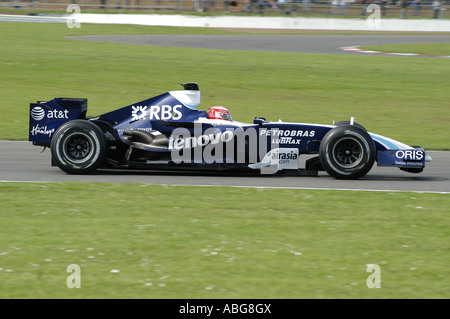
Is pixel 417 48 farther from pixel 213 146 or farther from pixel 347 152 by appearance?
pixel 213 146

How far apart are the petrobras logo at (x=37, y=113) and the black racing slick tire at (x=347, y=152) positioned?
4.06m

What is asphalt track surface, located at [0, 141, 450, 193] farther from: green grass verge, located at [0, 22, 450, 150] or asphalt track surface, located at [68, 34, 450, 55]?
asphalt track surface, located at [68, 34, 450, 55]

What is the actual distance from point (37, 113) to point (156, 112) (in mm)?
1740

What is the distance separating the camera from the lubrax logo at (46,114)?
1027cm

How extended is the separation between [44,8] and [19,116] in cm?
2922

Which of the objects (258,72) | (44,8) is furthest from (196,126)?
(44,8)

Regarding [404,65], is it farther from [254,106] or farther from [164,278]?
[164,278]

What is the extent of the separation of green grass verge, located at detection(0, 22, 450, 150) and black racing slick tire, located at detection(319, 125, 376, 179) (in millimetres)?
4034

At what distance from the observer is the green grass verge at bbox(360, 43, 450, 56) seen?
1174 inches

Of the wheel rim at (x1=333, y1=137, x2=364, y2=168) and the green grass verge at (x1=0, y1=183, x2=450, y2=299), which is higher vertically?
the wheel rim at (x1=333, y1=137, x2=364, y2=168)

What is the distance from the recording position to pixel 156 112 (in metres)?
10.3

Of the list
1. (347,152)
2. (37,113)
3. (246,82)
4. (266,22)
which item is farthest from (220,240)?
(266,22)

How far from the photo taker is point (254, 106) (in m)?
17.8

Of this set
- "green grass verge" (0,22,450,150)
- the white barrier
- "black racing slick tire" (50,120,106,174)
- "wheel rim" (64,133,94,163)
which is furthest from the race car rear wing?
the white barrier
